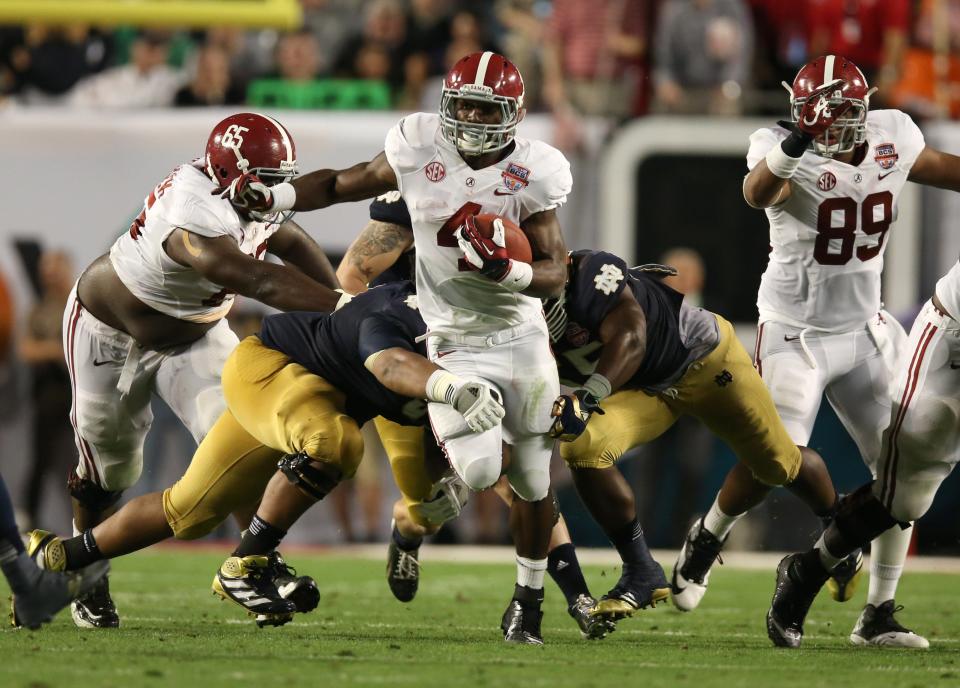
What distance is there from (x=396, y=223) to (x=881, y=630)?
2262mm

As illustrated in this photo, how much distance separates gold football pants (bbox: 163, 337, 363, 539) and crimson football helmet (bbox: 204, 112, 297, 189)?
76 cm

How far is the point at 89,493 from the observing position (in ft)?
18.7

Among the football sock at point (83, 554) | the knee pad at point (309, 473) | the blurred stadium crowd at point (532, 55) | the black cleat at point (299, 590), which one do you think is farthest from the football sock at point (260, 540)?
the blurred stadium crowd at point (532, 55)

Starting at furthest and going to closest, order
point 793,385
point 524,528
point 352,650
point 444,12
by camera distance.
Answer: point 444,12, point 793,385, point 524,528, point 352,650

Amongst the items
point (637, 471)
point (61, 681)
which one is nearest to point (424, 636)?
point (61, 681)

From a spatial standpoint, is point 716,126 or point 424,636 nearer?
point 424,636

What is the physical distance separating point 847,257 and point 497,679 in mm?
2458

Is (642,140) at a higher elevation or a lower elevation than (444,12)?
lower

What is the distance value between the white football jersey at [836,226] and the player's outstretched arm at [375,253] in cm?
131

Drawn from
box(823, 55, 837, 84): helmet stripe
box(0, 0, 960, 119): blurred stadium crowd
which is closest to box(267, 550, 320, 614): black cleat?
box(823, 55, 837, 84): helmet stripe

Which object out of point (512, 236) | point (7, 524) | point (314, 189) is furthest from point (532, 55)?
point (7, 524)

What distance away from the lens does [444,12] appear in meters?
10.4

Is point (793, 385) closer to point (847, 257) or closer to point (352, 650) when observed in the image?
point (847, 257)

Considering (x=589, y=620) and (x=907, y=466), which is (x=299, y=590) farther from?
(x=907, y=466)
